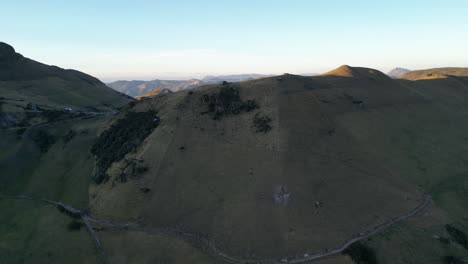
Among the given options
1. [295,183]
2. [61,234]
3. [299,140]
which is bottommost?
[61,234]

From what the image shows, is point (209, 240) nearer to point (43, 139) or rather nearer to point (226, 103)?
point (226, 103)

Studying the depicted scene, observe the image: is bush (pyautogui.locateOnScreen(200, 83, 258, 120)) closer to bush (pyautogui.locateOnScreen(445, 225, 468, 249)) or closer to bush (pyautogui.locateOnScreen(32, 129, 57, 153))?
bush (pyautogui.locateOnScreen(445, 225, 468, 249))

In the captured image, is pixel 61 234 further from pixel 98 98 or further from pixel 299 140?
pixel 98 98

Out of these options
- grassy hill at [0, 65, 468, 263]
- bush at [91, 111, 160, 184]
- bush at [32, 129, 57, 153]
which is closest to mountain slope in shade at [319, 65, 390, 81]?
grassy hill at [0, 65, 468, 263]

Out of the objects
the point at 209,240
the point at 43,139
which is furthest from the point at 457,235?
the point at 43,139

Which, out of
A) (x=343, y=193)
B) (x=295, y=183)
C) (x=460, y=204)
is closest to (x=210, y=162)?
(x=295, y=183)
